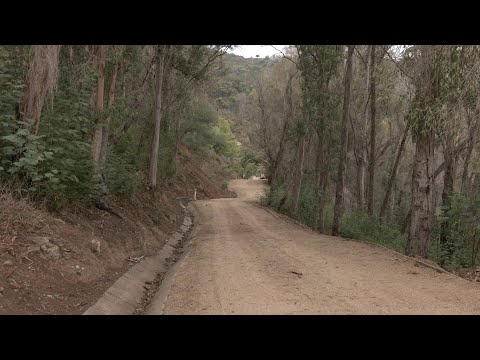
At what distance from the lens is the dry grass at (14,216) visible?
7547 mm

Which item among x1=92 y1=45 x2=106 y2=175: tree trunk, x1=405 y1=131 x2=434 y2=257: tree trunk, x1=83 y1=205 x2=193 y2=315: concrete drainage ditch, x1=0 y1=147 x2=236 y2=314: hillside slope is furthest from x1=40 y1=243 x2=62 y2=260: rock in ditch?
x1=405 y1=131 x2=434 y2=257: tree trunk

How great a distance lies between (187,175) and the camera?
4675 centimetres

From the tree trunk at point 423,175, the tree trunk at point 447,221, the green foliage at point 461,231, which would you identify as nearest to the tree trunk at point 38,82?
the tree trunk at point 423,175

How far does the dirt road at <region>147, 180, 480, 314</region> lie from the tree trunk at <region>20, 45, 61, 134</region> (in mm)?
4810

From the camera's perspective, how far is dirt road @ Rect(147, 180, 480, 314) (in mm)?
7035

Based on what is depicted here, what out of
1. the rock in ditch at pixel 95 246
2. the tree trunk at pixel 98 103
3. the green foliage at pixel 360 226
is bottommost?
the green foliage at pixel 360 226

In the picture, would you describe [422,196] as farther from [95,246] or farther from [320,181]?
[320,181]

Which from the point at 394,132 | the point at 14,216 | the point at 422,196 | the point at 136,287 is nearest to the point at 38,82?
the point at 14,216

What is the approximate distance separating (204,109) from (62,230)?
31446mm

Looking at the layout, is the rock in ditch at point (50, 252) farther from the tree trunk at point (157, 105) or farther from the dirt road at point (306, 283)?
the tree trunk at point (157, 105)

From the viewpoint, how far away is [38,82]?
9273 millimetres

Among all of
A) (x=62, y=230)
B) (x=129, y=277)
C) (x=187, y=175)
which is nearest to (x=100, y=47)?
(x=62, y=230)

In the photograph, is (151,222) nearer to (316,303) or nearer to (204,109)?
(316,303)

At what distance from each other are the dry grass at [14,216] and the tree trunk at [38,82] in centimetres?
186
